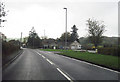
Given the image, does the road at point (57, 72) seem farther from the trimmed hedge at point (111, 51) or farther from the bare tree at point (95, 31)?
the bare tree at point (95, 31)

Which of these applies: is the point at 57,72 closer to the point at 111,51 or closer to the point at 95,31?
the point at 111,51

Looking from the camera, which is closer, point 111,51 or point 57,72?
point 57,72

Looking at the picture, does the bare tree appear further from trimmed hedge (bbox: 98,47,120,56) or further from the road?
the road

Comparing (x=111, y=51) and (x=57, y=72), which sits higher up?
(x=111, y=51)

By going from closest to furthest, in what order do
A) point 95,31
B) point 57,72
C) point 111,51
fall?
point 57,72 → point 111,51 → point 95,31

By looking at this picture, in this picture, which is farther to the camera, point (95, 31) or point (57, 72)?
point (95, 31)

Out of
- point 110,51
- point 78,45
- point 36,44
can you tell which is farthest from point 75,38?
point 110,51

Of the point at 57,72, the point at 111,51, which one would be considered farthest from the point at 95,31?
the point at 57,72

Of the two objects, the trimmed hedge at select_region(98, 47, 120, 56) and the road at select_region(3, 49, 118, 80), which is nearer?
the road at select_region(3, 49, 118, 80)

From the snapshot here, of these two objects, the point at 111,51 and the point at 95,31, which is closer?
the point at 111,51

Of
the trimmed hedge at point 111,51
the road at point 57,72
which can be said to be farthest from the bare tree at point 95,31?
the road at point 57,72

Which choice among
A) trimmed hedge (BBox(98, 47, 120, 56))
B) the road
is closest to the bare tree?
trimmed hedge (BBox(98, 47, 120, 56))

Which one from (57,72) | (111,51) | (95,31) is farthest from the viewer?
(95,31)

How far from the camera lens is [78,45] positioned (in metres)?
110
